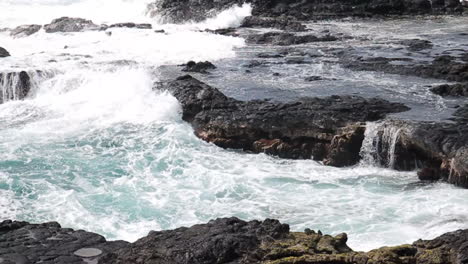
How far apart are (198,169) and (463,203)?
637cm

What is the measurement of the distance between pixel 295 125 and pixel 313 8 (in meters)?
23.5

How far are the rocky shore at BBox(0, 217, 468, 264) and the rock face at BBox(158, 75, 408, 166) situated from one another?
6.76m

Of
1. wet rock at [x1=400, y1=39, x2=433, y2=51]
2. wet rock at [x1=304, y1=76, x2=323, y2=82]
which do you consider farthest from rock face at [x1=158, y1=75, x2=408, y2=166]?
wet rock at [x1=400, y1=39, x2=433, y2=51]

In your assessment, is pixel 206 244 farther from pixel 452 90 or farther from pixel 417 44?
pixel 417 44

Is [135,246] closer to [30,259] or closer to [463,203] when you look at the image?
[30,259]

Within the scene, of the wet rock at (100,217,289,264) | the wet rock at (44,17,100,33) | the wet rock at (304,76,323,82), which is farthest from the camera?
the wet rock at (44,17,100,33)

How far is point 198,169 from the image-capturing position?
50.2 ft

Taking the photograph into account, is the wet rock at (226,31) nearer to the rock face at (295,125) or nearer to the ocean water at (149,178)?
the ocean water at (149,178)

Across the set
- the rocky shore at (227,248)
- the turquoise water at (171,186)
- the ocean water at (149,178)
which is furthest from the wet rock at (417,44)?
the rocky shore at (227,248)

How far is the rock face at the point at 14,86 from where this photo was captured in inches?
836

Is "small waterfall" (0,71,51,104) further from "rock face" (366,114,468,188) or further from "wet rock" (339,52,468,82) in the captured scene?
"rock face" (366,114,468,188)

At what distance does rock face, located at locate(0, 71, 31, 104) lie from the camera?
21.2 metres

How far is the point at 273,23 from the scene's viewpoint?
3469 centimetres

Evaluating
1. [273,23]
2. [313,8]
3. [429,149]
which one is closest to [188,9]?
[273,23]
